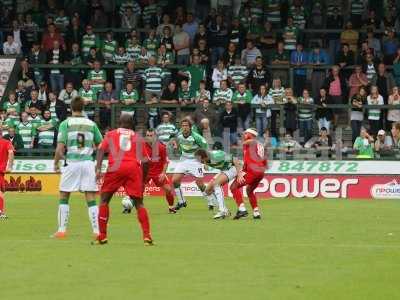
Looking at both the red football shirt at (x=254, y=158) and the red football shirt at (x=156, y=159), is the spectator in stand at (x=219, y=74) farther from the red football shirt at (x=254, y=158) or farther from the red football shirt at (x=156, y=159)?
the red football shirt at (x=254, y=158)

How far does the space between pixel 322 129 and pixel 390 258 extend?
17327 mm

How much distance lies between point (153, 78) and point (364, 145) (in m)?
6.71

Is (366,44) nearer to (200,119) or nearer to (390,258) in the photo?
(200,119)

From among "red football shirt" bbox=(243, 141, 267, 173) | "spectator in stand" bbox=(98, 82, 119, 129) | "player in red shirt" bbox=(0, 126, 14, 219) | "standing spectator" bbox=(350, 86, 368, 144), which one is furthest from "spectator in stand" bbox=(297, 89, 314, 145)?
"player in red shirt" bbox=(0, 126, 14, 219)

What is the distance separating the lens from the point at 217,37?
3638cm

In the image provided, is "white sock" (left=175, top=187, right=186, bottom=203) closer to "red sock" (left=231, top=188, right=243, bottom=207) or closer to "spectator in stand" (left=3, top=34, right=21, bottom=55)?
"red sock" (left=231, top=188, right=243, bottom=207)

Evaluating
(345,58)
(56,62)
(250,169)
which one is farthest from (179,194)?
(56,62)

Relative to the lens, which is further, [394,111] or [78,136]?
[394,111]

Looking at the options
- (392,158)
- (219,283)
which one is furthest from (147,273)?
(392,158)

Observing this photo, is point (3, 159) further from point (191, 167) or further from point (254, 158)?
point (254, 158)

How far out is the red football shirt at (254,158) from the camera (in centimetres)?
2327

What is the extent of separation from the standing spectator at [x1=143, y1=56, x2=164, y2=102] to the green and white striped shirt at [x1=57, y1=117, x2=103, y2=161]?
55.3ft

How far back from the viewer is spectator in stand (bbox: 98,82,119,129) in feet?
114

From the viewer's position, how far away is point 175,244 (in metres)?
18.0
